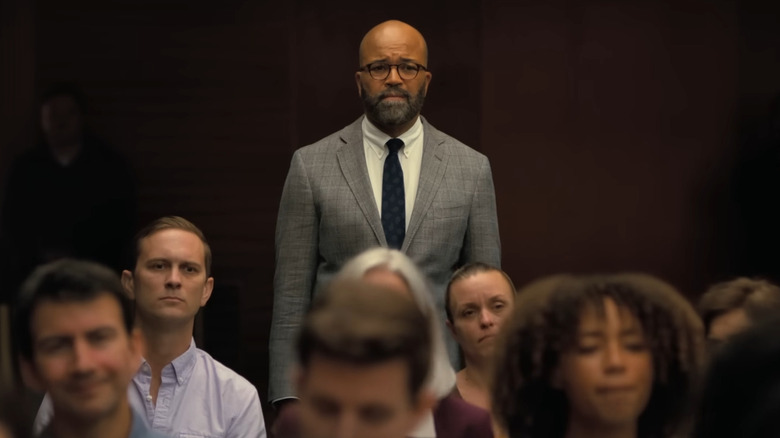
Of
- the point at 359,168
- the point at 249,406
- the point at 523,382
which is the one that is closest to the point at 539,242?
the point at 359,168

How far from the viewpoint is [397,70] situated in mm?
3908

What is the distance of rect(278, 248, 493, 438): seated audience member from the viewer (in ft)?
8.47

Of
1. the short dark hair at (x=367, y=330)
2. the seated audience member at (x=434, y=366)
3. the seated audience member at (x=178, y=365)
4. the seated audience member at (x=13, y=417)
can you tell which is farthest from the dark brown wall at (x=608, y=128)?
the seated audience member at (x=13, y=417)

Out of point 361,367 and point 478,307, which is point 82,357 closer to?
point 361,367

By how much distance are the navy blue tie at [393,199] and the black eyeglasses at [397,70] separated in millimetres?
165

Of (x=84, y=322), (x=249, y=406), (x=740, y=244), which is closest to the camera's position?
(x=84, y=322)

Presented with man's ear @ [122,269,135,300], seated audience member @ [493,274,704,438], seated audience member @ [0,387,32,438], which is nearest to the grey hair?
seated audience member @ [493,274,704,438]

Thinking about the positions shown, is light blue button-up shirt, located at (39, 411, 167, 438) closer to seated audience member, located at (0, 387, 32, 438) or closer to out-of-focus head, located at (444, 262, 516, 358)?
seated audience member, located at (0, 387, 32, 438)

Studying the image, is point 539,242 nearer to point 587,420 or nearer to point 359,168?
point 359,168

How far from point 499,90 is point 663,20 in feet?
1.99

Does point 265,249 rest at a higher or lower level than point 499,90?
lower

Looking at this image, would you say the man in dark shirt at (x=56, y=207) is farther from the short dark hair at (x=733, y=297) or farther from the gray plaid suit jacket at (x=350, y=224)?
the short dark hair at (x=733, y=297)

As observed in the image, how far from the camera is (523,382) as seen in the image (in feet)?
8.20

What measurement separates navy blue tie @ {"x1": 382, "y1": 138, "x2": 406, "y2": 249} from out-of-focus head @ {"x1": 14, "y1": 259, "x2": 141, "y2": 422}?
1.31 meters
